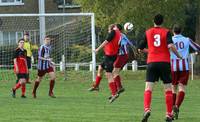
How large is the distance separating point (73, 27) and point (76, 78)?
3.01 metres

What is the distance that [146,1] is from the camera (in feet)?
110

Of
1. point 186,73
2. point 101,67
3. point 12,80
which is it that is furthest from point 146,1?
point 186,73

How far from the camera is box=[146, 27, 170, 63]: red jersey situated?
43.1 ft

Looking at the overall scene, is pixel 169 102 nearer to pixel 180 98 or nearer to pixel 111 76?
pixel 180 98

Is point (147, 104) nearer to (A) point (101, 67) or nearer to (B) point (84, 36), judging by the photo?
(A) point (101, 67)

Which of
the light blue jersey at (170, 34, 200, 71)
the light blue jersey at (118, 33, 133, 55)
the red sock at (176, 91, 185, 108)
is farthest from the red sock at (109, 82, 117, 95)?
the red sock at (176, 91, 185, 108)

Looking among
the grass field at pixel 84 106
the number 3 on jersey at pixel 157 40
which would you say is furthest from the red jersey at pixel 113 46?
the number 3 on jersey at pixel 157 40

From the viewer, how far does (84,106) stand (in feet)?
57.0

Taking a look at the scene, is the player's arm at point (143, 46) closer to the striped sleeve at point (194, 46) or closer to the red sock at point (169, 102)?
the red sock at point (169, 102)

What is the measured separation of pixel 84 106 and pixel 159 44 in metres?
4.79

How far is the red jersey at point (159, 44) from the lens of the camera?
43.1ft

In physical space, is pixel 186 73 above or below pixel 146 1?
below

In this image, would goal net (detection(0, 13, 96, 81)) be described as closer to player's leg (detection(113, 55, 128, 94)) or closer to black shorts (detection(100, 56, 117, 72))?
player's leg (detection(113, 55, 128, 94))

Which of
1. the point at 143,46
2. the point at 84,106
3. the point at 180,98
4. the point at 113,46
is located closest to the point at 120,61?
the point at 113,46
